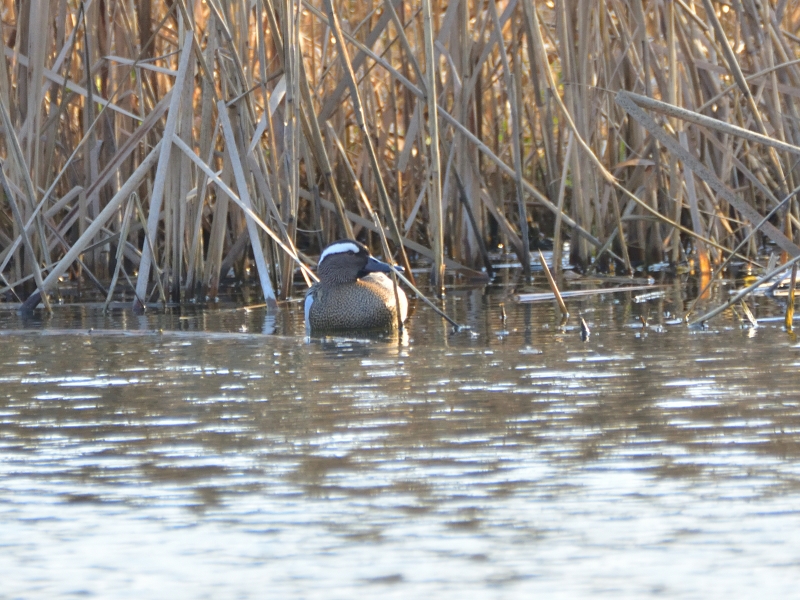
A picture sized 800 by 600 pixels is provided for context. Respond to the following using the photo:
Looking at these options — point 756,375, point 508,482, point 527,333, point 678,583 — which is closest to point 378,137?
point 527,333

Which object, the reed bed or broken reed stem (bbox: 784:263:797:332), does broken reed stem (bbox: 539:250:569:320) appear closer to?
the reed bed

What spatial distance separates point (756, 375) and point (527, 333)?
58.9 inches

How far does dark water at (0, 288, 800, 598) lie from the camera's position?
2.50 metres

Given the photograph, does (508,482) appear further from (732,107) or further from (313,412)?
(732,107)

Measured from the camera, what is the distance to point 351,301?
22.3 feet

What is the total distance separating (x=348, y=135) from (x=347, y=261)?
2557 mm

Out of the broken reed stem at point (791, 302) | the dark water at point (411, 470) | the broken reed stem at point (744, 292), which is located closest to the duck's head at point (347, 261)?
the dark water at point (411, 470)

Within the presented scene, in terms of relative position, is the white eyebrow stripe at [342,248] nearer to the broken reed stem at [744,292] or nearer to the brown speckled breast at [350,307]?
the brown speckled breast at [350,307]

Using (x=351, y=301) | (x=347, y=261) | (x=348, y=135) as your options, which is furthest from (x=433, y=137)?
(x=348, y=135)

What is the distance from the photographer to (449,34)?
759 cm

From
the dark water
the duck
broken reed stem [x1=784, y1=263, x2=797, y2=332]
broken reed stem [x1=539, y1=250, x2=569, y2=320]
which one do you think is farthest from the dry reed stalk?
broken reed stem [x1=784, y1=263, x2=797, y2=332]

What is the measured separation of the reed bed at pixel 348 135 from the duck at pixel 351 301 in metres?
0.20

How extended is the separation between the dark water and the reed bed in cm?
114

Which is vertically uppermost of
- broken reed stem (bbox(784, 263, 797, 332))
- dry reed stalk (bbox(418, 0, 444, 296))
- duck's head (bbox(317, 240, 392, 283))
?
Result: dry reed stalk (bbox(418, 0, 444, 296))
